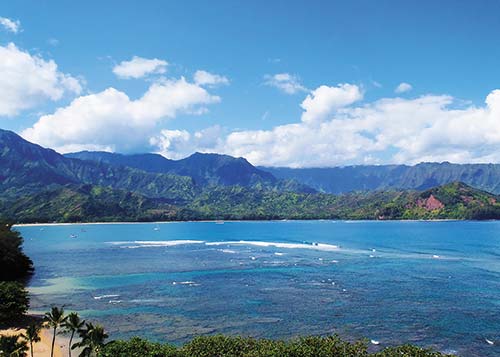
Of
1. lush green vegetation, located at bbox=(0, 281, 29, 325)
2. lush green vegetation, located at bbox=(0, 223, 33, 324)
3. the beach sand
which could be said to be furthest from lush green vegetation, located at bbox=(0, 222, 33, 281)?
the beach sand

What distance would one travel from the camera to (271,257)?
515ft

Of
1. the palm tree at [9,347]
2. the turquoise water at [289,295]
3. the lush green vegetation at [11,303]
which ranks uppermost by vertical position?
the palm tree at [9,347]

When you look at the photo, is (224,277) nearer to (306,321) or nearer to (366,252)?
(306,321)

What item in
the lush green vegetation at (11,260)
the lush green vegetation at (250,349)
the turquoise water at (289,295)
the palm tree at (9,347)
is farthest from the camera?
the lush green vegetation at (11,260)

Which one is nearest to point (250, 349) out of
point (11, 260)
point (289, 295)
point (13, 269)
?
point (289, 295)

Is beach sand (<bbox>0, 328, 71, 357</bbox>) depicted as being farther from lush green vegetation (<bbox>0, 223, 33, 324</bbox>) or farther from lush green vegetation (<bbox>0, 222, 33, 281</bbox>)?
lush green vegetation (<bbox>0, 222, 33, 281</bbox>)

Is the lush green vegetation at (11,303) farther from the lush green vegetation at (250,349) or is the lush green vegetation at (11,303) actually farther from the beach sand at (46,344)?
the lush green vegetation at (250,349)

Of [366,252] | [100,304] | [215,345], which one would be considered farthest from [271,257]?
[215,345]

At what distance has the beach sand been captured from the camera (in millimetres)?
59406

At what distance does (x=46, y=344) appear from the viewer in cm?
6356

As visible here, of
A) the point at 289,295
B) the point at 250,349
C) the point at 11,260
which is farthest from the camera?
the point at 11,260

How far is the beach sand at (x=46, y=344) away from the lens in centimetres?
5941

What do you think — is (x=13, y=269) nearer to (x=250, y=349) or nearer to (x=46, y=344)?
(x=46, y=344)

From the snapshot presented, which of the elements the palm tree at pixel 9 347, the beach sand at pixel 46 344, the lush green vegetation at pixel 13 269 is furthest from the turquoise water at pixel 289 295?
the palm tree at pixel 9 347
